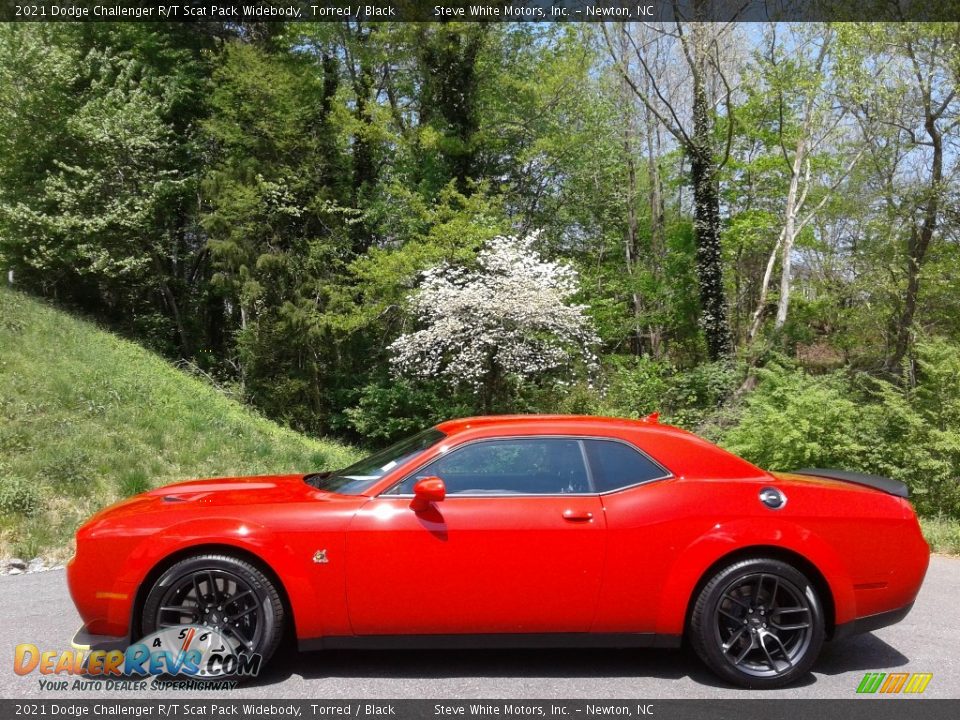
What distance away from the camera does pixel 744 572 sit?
4.05m

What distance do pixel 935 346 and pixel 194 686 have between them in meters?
11.4

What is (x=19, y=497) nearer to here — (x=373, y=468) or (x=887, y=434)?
(x=373, y=468)

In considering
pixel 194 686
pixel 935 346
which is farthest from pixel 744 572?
pixel 935 346

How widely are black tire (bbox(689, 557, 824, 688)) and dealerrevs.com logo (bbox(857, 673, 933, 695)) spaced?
1.20ft

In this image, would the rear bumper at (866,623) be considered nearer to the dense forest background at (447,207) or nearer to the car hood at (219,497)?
the car hood at (219,497)

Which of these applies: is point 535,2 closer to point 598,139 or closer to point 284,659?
point 598,139

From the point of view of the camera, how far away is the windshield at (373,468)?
433cm

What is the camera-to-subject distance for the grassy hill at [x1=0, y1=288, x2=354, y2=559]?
8422mm

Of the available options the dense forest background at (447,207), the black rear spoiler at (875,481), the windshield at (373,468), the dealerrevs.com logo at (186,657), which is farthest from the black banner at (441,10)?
the dealerrevs.com logo at (186,657)

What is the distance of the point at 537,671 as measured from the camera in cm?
420

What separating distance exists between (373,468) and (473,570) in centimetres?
95

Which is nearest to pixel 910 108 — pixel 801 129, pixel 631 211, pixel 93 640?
pixel 801 129

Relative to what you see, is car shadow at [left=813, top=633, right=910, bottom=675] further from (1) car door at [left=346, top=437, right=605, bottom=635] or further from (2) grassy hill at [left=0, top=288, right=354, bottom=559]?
(2) grassy hill at [left=0, top=288, right=354, bottom=559]
